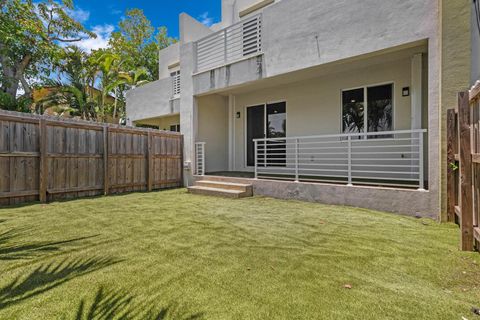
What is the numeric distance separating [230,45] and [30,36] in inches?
470

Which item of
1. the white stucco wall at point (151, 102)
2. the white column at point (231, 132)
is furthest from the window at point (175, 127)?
the white column at point (231, 132)

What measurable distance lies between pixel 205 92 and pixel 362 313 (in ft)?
26.8

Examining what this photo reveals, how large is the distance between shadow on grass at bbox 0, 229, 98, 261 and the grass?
0.05 feet

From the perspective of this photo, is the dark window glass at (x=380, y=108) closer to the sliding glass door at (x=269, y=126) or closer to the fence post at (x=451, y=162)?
the fence post at (x=451, y=162)

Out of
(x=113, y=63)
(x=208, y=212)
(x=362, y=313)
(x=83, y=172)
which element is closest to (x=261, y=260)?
(x=362, y=313)

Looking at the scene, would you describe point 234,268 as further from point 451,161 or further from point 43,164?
point 43,164

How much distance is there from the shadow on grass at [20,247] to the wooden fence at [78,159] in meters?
3.04

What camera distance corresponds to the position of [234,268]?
9.03 feet

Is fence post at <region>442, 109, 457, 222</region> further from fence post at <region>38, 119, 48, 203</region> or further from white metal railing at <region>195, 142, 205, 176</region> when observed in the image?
fence post at <region>38, 119, 48, 203</region>

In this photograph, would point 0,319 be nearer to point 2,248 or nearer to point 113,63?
point 2,248

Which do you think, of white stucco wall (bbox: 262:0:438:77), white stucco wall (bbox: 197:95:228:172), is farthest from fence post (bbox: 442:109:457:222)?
white stucco wall (bbox: 197:95:228:172)

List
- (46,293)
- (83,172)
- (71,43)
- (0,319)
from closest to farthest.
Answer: (0,319), (46,293), (83,172), (71,43)

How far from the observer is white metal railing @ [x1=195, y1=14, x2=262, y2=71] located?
7.70 meters

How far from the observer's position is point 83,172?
733 centimetres
